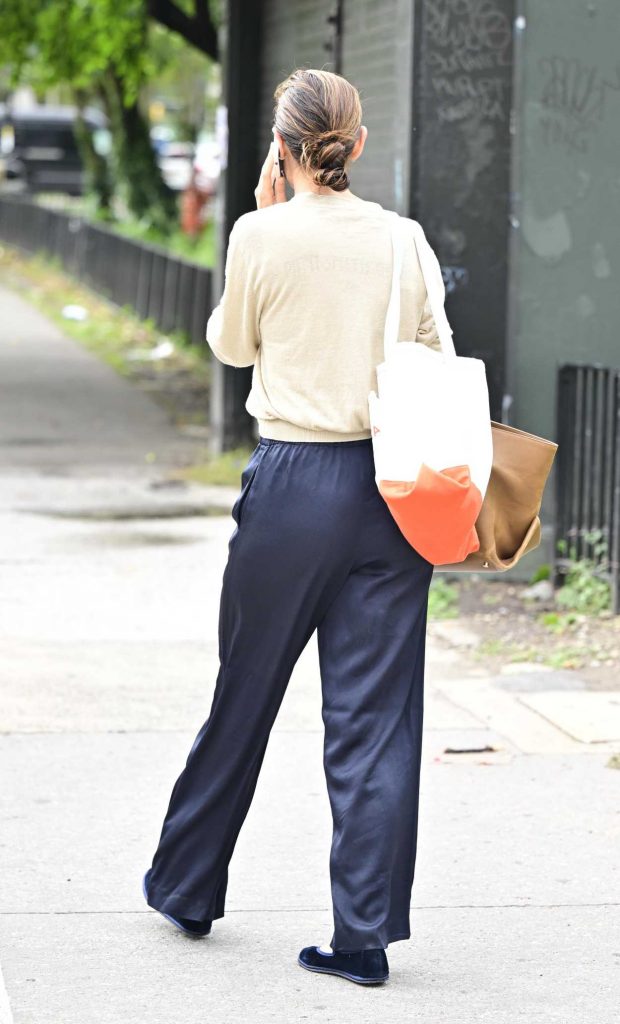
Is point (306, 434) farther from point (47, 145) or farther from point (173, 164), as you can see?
point (47, 145)

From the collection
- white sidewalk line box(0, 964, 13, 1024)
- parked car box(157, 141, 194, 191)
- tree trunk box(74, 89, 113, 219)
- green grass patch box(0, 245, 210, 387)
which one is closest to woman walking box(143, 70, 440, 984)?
white sidewalk line box(0, 964, 13, 1024)

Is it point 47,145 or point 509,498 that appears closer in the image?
point 509,498

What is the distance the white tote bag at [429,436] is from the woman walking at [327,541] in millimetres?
67

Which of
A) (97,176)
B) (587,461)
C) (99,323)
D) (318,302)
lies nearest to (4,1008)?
(318,302)

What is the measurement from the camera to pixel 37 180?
46969 millimetres

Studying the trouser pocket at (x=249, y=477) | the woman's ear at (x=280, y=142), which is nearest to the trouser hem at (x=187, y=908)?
the trouser pocket at (x=249, y=477)

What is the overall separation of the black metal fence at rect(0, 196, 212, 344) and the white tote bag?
13.1 metres

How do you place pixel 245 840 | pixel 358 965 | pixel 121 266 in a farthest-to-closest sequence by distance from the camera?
pixel 121 266, pixel 245 840, pixel 358 965

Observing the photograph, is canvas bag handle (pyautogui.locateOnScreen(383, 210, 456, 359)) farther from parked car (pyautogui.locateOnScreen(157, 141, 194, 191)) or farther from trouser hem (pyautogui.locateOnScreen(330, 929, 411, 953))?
parked car (pyautogui.locateOnScreen(157, 141, 194, 191))

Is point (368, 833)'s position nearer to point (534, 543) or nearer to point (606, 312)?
point (534, 543)

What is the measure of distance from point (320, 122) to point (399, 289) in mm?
385

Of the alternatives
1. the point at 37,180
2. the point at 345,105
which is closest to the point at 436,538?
the point at 345,105

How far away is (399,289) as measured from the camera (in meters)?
3.71

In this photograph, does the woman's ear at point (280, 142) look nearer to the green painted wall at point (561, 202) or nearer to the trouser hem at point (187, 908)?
the trouser hem at point (187, 908)
